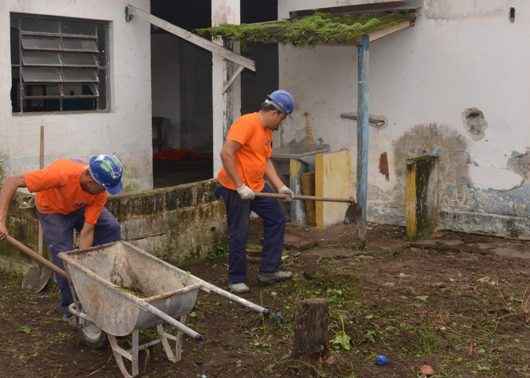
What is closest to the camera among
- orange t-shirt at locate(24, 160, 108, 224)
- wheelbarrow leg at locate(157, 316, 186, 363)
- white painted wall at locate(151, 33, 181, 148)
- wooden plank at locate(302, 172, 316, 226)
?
wheelbarrow leg at locate(157, 316, 186, 363)

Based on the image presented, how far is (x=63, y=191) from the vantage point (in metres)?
5.38

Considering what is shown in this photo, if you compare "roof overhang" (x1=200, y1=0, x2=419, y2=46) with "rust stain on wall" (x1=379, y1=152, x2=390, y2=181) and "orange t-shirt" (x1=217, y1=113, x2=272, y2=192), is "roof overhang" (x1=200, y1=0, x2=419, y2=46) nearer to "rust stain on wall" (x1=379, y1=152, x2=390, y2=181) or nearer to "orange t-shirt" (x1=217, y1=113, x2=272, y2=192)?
"rust stain on wall" (x1=379, y1=152, x2=390, y2=181)

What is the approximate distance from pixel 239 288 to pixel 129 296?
90.1 inches

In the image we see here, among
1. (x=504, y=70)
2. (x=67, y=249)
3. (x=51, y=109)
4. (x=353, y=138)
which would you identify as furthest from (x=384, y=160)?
(x=67, y=249)

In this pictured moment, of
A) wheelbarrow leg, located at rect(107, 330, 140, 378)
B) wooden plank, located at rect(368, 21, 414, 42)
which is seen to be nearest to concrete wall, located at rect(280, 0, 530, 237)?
wooden plank, located at rect(368, 21, 414, 42)

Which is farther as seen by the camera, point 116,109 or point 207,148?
point 207,148

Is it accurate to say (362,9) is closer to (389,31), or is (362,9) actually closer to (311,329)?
(389,31)

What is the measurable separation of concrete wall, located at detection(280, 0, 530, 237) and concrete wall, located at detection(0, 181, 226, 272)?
8.93 ft

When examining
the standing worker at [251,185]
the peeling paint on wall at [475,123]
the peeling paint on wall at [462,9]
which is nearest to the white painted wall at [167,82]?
the peeling paint on wall at [462,9]

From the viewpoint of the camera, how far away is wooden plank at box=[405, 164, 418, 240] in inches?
342

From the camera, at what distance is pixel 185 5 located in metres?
12.9

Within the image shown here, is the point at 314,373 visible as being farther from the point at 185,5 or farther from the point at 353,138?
the point at 185,5

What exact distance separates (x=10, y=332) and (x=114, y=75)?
4654 mm

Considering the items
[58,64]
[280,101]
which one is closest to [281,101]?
[280,101]
